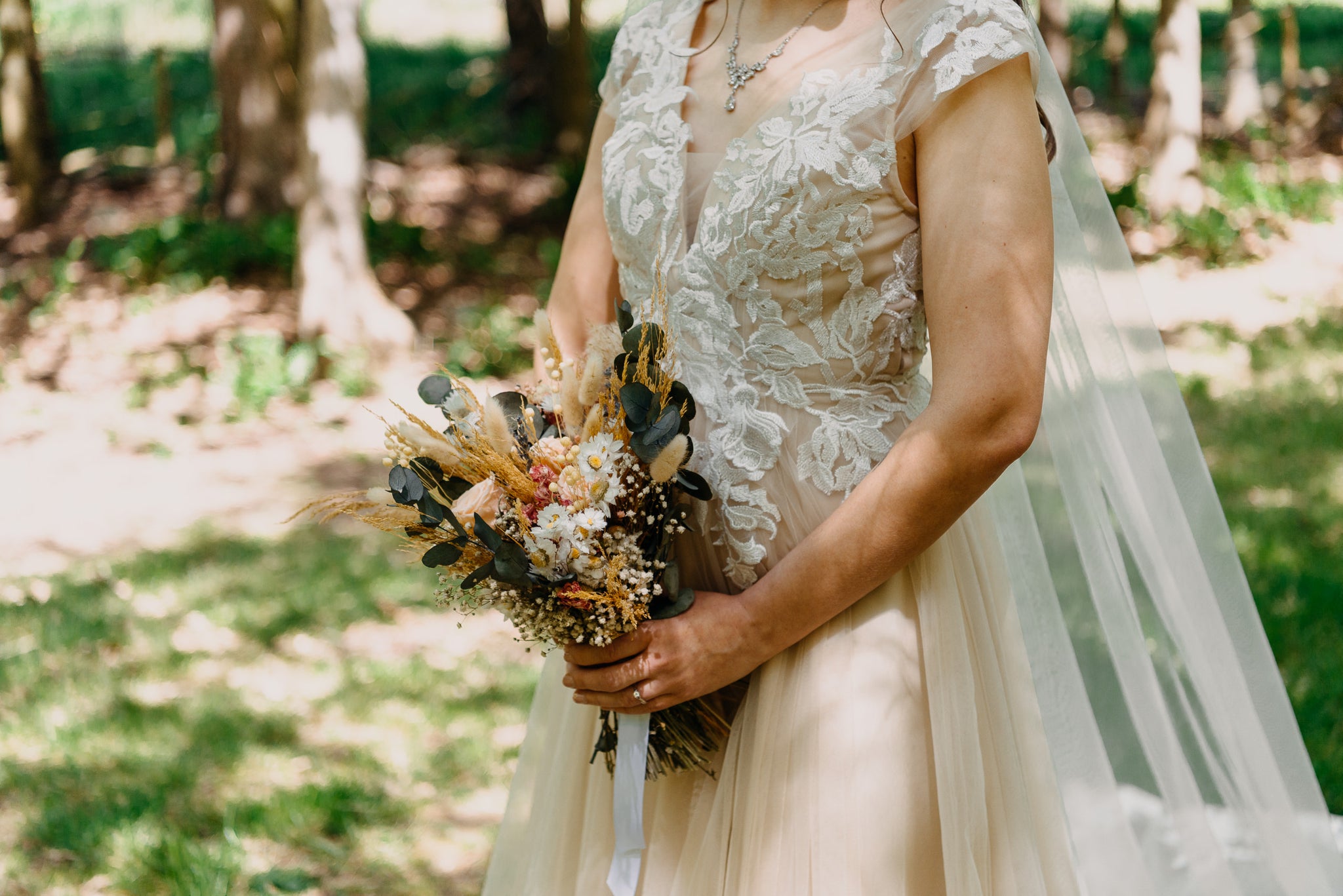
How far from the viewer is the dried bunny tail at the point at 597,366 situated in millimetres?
1681

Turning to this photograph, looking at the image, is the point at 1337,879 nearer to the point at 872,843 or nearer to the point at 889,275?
the point at 872,843

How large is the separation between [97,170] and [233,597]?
31.3 feet

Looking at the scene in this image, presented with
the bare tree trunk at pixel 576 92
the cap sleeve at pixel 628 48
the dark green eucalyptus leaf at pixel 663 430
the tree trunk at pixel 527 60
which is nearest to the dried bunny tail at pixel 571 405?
the dark green eucalyptus leaf at pixel 663 430

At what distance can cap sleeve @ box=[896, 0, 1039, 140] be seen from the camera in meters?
1.59

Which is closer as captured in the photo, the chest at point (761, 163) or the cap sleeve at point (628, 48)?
the chest at point (761, 163)

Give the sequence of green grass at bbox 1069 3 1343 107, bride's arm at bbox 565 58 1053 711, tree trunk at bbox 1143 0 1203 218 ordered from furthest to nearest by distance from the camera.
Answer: green grass at bbox 1069 3 1343 107
tree trunk at bbox 1143 0 1203 218
bride's arm at bbox 565 58 1053 711

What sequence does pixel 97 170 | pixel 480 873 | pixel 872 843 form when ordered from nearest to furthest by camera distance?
pixel 872 843
pixel 480 873
pixel 97 170

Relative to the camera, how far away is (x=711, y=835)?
1.85 meters

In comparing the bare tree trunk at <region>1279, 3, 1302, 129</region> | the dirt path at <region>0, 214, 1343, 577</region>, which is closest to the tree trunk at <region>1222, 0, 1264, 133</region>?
the bare tree trunk at <region>1279, 3, 1302, 129</region>

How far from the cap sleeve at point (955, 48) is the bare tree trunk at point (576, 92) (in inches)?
413

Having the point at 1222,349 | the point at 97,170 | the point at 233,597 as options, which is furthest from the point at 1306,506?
the point at 97,170

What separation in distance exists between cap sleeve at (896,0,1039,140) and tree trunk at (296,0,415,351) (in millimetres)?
6719

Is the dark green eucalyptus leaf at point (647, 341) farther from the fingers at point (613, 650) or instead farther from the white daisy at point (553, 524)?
the fingers at point (613, 650)

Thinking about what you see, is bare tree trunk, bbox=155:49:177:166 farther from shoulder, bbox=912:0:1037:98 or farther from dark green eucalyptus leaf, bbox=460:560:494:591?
shoulder, bbox=912:0:1037:98
